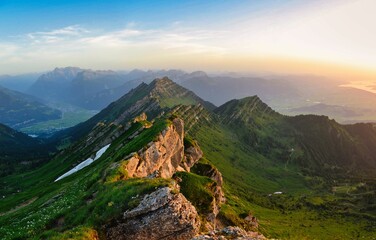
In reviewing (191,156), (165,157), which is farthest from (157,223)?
(191,156)

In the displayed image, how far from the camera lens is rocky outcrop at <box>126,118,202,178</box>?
84750 mm

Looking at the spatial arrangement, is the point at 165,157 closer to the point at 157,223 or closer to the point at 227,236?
the point at 157,223

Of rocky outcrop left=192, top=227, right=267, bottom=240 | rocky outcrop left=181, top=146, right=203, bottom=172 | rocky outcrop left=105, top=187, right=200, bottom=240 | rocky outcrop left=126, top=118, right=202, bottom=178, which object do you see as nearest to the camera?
rocky outcrop left=192, top=227, right=267, bottom=240

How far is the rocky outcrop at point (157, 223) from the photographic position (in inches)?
1811

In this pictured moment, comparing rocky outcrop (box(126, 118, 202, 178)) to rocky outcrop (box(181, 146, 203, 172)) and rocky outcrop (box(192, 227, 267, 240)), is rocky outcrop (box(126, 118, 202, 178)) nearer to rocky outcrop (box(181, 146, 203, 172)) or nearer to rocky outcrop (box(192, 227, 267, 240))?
rocky outcrop (box(181, 146, 203, 172))

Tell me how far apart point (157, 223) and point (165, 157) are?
2452 inches

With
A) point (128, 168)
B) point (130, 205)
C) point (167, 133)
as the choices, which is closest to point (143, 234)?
point (130, 205)

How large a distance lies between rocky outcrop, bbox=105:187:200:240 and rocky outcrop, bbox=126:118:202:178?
73.7ft

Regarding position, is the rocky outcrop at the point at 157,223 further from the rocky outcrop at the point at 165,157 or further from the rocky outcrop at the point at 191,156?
the rocky outcrop at the point at 191,156

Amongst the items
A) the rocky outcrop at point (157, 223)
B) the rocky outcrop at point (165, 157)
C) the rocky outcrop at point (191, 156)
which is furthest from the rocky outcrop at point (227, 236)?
the rocky outcrop at point (191, 156)

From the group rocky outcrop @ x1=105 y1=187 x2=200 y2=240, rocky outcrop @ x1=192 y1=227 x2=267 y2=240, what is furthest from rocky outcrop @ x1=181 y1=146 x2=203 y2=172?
rocky outcrop @ x1=192 y1=227 x2=267 y2=240

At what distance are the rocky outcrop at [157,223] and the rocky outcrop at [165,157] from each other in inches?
885

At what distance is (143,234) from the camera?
4641 centimetres

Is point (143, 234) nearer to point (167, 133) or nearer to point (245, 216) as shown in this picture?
point (167, 133)
